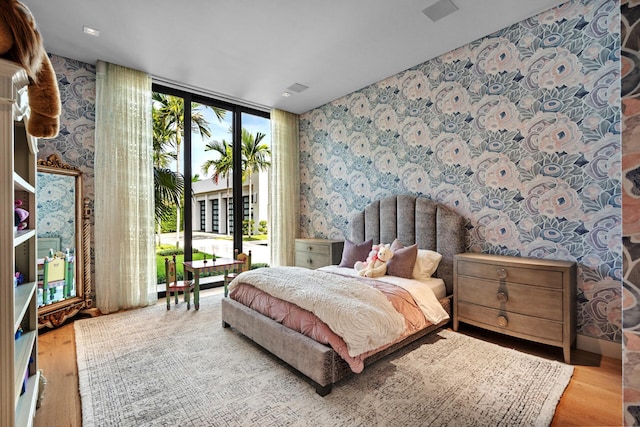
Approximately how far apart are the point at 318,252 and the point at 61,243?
3035 mm

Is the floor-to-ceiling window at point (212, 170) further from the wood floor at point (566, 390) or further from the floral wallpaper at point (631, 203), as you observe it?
the floral wallpaper at point (631, 203)

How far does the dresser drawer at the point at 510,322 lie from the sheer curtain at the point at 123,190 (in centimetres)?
365

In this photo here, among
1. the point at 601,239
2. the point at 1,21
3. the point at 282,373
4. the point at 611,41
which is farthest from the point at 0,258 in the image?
the point at 611,41

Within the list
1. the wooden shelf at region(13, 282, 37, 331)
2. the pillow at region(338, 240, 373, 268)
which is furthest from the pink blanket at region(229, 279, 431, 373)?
the wooden shelf at region(13, 282, 37, 331)

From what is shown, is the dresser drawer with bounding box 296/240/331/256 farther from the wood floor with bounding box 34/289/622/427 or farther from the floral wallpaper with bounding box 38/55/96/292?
the floral wallpaper with bounding box 38/55/96/292

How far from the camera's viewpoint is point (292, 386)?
6.52 ft

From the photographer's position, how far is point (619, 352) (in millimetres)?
2314

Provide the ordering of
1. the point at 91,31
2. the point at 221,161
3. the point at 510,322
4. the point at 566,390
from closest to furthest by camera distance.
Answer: the point at 566,390 < the point at 510,322 < the point at 91,31 < the point at 221,161

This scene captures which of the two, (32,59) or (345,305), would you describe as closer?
(32,59)

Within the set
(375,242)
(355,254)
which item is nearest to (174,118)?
(355,254)

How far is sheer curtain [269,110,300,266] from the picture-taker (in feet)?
16.5

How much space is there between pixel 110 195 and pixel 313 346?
9.98 ft

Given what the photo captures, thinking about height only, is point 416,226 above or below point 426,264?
above

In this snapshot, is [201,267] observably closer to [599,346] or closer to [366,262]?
[366,262]
